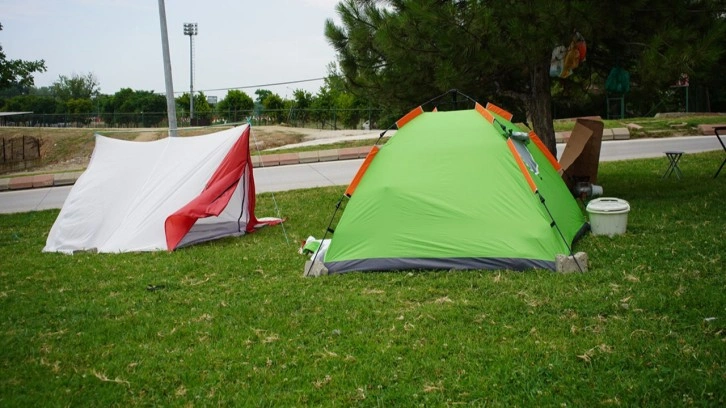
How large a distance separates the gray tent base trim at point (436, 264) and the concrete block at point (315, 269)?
0.23 feet

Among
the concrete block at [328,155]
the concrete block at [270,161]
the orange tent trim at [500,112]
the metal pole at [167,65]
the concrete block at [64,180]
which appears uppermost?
the metal pole at [167,65]

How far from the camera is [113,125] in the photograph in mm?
43969

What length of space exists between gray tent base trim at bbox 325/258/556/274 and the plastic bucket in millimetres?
1588

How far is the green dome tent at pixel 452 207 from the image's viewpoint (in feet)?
20.2

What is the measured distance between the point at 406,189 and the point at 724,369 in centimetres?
333

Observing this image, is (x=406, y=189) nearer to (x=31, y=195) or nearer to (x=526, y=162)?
(x=526, y=162)

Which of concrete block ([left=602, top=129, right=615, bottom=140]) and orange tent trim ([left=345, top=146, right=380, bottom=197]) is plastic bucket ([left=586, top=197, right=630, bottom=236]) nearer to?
orange tent trim ([left=345, top=146, right=380, bottom=197])

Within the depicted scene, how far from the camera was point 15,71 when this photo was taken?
17594 millimetres

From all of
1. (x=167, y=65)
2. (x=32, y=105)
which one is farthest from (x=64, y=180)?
(x=32, y=105)

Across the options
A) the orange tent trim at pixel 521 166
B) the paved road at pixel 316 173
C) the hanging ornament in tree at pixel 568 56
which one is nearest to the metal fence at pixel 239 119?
the paved road at pixel 316 173

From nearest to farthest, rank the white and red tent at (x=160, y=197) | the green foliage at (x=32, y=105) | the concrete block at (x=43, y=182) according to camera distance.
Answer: the white and red tent at (x=160, y=197) → the concrete block at (x=43, y=182) → the green foliage at (x=32, y=105)

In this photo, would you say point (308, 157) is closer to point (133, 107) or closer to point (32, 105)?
point (133, 107)

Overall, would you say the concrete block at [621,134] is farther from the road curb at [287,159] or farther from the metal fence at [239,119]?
the metal fence at [239,119]

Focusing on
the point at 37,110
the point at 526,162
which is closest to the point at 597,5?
the point at 526,162
